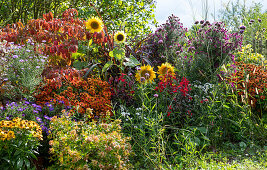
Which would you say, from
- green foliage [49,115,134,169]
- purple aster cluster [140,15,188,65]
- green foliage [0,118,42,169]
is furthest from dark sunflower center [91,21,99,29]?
green foliage [0,118,42,169]

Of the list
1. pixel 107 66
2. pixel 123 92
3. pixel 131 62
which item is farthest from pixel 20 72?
pixel 131 62

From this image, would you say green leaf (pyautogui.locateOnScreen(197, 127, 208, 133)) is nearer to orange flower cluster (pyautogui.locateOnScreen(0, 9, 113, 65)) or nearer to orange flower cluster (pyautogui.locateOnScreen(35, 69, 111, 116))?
orange flower cluster (pyautogui.locateOnScreen(35, 69, 111, 116))

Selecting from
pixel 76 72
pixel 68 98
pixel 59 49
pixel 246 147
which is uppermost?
pixel 59 49

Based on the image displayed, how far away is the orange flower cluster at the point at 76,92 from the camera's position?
3521 millimetres

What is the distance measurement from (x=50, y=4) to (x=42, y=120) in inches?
212

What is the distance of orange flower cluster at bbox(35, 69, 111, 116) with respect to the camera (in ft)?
11.6

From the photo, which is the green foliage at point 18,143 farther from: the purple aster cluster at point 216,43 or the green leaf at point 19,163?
the purple aster cluster at point 216,43

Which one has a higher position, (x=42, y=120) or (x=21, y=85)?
(x=21, y=85)

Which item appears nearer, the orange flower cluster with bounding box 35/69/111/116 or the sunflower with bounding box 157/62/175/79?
the orange flower cluster with bounding box 35/69/111/116

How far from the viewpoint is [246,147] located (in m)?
3.79

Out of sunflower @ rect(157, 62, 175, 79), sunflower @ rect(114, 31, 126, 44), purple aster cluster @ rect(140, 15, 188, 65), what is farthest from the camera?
purple aster cluster @ rect(140, 15, 188, 65)

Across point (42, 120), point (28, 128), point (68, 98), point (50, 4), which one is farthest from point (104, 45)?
point (50, 4)

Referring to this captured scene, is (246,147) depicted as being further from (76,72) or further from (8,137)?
(8,137)

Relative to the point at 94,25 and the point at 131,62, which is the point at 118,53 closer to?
the point at 131,62
